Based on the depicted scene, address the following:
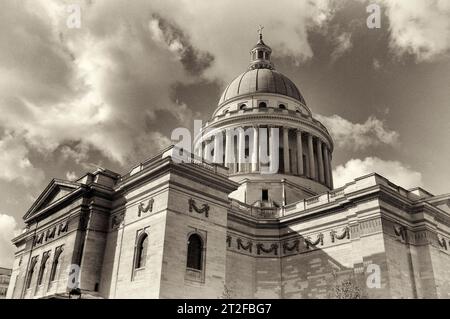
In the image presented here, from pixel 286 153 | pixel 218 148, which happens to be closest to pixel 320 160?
pixel 286 153

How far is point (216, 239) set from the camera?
29.4 meters

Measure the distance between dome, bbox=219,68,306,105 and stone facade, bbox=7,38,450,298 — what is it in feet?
55.6

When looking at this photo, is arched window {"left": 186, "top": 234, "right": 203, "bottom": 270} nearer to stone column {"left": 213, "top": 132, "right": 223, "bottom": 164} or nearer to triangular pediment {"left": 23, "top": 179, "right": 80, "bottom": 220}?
triangular pediment {"left": 23, "top": 179, "right": 80, "bottom": 220}

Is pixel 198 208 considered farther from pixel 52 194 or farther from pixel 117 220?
pixel 52 194

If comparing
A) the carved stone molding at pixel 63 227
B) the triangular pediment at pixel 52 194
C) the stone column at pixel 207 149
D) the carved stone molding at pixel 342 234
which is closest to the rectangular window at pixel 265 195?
the stone column at pixel 207 149

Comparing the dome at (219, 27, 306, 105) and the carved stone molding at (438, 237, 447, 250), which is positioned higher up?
the dome at (219, 27, 306, 105)

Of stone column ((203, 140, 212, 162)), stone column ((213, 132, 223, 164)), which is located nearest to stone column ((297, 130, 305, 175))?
stone column ((213, 132, 223, 164))

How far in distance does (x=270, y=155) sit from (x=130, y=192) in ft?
64.2

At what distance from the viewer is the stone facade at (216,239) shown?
90.3ft

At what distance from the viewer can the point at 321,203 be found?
3484cm

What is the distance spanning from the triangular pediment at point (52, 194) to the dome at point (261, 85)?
80.2 feet

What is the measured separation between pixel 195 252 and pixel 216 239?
1920 millimetres

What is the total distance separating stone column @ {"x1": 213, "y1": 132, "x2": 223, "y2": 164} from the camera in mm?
48656
